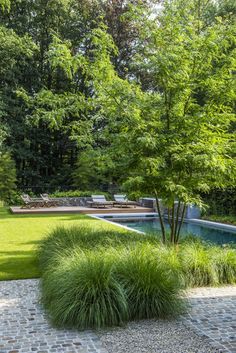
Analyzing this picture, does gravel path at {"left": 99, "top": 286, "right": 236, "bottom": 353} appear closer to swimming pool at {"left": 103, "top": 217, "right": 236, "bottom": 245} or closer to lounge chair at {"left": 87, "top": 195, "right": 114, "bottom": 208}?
swimming pool at {"left": 103, "top": 217, "right": 236, "bottom": 245}

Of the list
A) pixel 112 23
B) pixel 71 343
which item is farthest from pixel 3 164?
pixel 71 343

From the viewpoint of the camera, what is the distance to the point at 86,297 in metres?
3.96

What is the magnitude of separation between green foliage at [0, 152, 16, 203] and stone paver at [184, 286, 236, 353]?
16043 mm

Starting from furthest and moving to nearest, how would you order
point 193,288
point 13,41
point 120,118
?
1. point 13,41
2. point 120,118
3. point 193,288

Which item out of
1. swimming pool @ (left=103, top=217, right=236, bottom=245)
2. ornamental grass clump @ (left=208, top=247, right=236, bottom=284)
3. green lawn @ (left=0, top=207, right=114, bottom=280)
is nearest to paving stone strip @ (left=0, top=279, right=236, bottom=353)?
ornamental grass clump @ (left=208, top=247, right=236, bottom=284)

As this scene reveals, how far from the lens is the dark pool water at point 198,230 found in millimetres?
10789

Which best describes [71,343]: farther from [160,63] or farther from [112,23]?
[112,23]

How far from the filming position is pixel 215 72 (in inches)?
258

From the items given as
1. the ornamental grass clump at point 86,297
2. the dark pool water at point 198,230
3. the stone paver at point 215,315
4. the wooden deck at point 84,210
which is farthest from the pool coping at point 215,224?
the ornamental grass clump at point 86,297

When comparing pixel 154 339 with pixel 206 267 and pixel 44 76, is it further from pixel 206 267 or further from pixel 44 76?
pixel 44 76

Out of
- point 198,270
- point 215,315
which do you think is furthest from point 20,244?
point 215,315

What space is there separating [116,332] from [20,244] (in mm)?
5158

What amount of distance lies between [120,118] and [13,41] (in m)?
15.0

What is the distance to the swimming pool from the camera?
10.8 m
